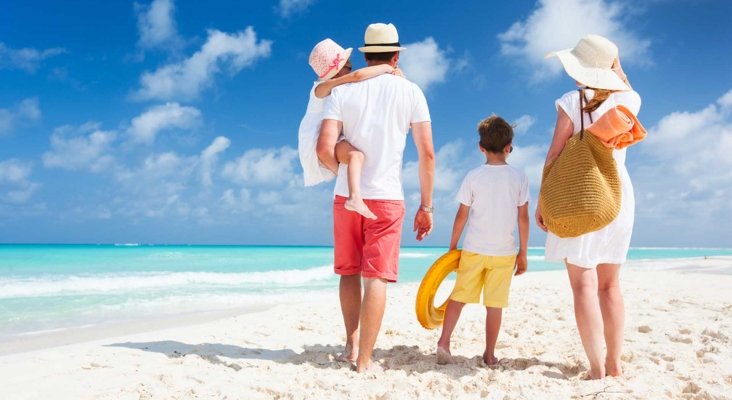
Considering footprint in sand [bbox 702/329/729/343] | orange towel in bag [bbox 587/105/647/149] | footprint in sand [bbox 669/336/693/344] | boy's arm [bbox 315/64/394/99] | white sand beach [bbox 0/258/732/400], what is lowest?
white sand beach [bbox 0/258/732/400]

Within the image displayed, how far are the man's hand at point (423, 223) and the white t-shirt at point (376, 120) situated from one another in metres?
0.18

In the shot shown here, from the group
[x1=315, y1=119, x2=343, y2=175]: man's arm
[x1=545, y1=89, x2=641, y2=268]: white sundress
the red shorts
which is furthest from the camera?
[x1=315, y1=119, x2=343, y2=175]: man's arm

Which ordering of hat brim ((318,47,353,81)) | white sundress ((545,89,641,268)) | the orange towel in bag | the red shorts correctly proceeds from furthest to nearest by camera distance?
hat brim ((318,47,353,81))
the red shorts
white sundress ((545,89,641,268))
the orange towel in bag

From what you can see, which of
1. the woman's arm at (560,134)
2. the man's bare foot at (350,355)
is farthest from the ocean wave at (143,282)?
the woman's arm at (560,134)

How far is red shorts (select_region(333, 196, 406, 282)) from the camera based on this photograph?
3182mm

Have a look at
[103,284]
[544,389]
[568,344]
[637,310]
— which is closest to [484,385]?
[544,389]

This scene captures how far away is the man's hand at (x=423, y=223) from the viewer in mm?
3350

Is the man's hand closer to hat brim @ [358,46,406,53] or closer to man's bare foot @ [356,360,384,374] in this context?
man's bare foot @ [356,360,384,374]

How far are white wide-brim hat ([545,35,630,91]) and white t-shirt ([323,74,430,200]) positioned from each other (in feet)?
2.99

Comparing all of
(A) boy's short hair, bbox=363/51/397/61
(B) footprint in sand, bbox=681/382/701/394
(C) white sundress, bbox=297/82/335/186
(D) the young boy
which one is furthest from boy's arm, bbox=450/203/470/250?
(B) footprint in sand, bbox=681/382/701/394

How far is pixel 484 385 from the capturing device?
2926 mm

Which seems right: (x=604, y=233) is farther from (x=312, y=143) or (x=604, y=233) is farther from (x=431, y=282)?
(x=312, y=143)

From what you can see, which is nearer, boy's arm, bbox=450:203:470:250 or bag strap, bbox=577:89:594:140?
bag strap, bbox=577:89:594:140

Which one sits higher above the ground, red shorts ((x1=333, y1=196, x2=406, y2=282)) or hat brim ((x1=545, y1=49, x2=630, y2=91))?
hat brim ((x1=545, y1=49, x2=630, y2=91))
